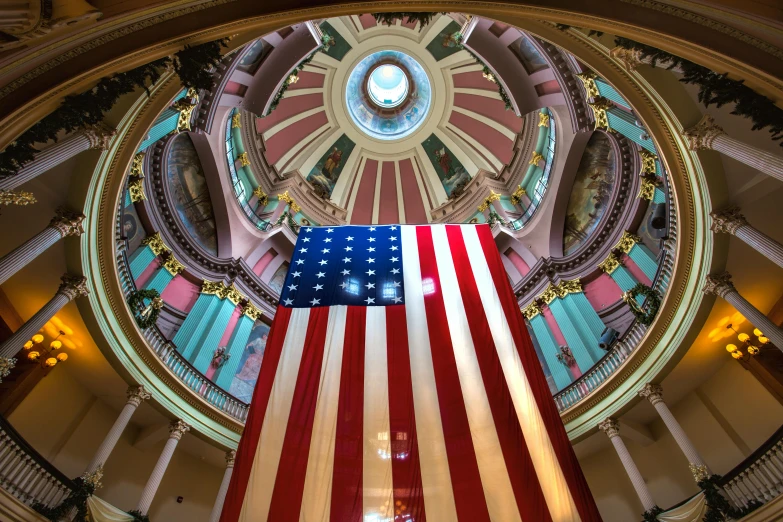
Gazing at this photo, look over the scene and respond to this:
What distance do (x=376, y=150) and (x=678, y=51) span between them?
2742 centimetres

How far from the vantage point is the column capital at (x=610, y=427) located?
40.3 ft

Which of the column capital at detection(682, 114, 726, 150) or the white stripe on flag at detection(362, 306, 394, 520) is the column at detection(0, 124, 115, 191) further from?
the column capital at detection(682, 114, 726, 150)

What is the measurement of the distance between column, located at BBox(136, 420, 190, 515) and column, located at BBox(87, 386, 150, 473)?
46.3 inches

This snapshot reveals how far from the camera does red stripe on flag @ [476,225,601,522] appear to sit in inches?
260

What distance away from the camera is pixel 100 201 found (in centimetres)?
1052

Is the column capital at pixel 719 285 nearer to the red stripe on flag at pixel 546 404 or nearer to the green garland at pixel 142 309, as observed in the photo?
the red stripe on flag at pixel 546 404

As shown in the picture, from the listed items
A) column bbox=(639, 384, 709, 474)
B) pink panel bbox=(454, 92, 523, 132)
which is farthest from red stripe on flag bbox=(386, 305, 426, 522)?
pink panel bbox=(454, 92, 523, 132)

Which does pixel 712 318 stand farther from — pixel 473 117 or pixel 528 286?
pixel 473 117

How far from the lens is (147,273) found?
15.8 m

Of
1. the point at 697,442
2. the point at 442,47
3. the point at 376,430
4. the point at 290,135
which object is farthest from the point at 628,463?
the point at 442,47

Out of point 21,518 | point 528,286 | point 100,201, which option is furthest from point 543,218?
point 21,518

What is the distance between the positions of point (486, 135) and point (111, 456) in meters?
25.5

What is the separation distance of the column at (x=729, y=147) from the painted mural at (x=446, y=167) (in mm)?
18824

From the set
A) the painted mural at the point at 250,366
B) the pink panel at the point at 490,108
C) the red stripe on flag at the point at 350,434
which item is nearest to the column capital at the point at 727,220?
the red stripe on flag at the point at 350,434
